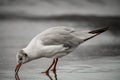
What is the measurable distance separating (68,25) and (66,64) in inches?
59.3

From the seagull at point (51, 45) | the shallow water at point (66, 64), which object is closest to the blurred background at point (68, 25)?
the shallow water at point (66, 64)

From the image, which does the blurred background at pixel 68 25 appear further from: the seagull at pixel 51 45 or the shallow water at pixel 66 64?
the seagull at pixel 51 45

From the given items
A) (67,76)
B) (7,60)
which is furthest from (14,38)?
(67,76)

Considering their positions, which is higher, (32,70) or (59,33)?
(59,33)

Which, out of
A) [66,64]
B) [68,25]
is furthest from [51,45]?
[68,25]

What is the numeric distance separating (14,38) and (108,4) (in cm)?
172

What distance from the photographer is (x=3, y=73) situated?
3289 millimetres

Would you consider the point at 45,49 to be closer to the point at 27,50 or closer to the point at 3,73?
the point at 27,50

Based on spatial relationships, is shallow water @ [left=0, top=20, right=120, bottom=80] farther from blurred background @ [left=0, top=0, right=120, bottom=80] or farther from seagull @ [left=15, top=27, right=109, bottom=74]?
seagull @ [left=15, top=27, right=109, bottom=74]

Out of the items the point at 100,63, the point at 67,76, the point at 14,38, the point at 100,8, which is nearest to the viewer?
the point at 67,76

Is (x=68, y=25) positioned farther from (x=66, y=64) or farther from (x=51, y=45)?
(x=51, y=45)

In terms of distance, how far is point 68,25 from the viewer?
16.6 feet

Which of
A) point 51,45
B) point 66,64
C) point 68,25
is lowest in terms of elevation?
point 66,64

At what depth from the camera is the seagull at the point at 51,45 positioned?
3.37 m
